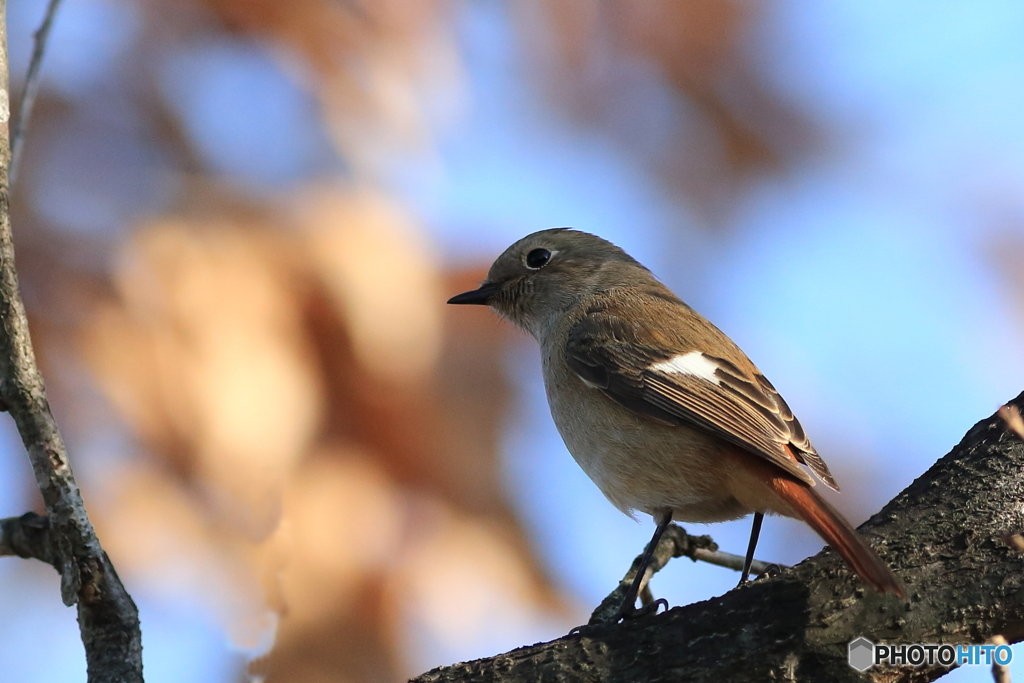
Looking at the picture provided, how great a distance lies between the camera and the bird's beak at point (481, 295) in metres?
4.24

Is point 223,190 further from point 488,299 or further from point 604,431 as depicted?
point 604,431

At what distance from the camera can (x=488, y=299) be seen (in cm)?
425

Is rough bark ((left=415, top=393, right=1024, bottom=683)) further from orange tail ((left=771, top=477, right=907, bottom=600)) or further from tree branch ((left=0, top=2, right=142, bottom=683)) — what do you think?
tree branch ((left=0, top=2, right=142, bottom=683))

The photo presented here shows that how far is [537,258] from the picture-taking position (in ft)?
13.9

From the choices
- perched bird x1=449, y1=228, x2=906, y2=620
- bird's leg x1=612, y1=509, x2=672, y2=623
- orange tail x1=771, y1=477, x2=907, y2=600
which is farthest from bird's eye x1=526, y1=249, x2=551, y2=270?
orange tail x1=771, y1=477, x2=907, y2=600

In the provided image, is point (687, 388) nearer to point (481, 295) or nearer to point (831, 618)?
point (831, 618)

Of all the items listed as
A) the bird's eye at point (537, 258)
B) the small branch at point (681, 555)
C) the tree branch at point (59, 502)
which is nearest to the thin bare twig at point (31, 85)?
the tree branch at point (59, 502)

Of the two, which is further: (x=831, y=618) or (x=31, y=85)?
(x=31, y=85)

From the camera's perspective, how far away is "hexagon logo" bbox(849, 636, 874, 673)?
2.23m

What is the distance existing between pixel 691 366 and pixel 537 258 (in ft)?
3.78

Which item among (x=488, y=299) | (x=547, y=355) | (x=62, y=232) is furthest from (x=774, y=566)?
(x=62, y=232)

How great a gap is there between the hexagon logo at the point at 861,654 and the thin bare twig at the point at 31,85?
2420 mm

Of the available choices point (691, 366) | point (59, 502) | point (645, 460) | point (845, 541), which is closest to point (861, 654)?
point (845, 541)

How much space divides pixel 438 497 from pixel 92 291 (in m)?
2.79
